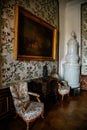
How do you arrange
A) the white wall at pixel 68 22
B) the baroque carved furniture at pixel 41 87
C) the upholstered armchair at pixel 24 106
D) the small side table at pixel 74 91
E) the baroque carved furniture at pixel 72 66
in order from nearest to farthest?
the upholstered armchair at pixel 24 106 < the baroque carved furniture at pixel 41 87 < the small side table at pixel 74 91 < the baroque carved furniture at pixel 72 66 < the white wall at pixel 68 22

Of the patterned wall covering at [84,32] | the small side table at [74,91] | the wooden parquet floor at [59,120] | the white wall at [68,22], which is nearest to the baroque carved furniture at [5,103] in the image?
the wooden parquet floor at [59,120]

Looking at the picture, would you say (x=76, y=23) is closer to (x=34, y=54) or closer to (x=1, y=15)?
(x=34, y=54)

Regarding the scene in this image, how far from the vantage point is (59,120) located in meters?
2.78

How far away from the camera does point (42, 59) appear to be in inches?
160

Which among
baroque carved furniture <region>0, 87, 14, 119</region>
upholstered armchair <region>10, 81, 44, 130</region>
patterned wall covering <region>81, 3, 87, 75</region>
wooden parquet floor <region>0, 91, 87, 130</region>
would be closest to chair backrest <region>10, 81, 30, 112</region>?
upholstered armchair <region>10, 81, 44, 130</region>

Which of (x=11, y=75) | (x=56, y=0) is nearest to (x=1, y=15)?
(x=11, y=75)

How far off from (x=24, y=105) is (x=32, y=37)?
1801mm

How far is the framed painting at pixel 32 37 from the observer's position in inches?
121

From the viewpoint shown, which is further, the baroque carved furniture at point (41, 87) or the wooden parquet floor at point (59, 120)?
the baroque carved furniture at point (41, 87)

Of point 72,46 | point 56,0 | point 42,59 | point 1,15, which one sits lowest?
point 42,59

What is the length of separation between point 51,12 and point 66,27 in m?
1.34

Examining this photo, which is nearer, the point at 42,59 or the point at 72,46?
the point at 42,59

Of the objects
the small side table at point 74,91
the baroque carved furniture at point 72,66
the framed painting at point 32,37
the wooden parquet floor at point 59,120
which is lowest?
the wooden parquet floor at point 59,120

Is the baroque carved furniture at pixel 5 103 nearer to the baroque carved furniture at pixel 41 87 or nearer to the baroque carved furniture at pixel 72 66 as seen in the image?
the baroque carved furniture at pixel 41 87
